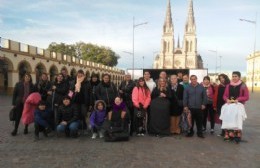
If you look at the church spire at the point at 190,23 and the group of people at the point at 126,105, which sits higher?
the church spire at the point at 190,23

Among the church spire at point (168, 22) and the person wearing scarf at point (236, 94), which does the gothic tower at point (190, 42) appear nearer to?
the church spire at point (168, 22)

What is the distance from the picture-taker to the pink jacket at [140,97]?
926 cm

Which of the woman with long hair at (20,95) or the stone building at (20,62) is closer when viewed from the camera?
the woman with long hair at (20,95)

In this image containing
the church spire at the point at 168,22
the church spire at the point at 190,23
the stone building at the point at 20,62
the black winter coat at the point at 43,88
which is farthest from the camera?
the church spire at the point at 168,22

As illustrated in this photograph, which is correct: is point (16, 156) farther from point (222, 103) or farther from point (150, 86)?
point (222, 103)

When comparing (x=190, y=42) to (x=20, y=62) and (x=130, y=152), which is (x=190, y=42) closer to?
(x=20, y=62)

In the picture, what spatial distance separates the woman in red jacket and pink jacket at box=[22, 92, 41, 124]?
9.80ft

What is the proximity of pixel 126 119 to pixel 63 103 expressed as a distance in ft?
6.26

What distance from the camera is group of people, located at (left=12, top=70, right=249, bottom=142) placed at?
8.80m

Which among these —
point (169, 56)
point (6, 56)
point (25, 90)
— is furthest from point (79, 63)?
point (169, 56)

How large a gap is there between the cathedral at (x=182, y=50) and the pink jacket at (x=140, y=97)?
385 ft

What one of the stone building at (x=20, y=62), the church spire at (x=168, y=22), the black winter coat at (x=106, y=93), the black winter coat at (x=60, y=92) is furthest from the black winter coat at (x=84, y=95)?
the church spire at (x=168, y=22)

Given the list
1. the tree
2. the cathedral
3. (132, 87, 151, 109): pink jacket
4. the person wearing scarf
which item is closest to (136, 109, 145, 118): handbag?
(132, 87, 151, 109): pink jacket

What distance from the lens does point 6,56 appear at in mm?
29375
